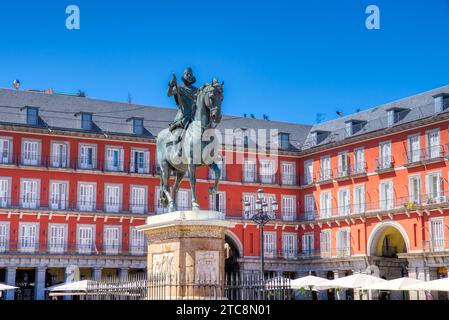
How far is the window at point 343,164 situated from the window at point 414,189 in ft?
19.5

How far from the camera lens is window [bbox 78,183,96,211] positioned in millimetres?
50219

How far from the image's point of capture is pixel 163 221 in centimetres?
1441

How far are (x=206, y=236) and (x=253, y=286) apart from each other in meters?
1.74

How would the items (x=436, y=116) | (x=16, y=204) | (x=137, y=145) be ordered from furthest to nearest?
(x=137, y=145), (x=16, y=204), (x=436, y=116)

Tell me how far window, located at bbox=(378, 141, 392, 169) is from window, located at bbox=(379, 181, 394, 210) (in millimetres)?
1110

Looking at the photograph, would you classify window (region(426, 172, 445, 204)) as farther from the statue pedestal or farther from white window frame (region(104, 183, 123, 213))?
the statue pedestal

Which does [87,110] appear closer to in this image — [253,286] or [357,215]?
[357,215]

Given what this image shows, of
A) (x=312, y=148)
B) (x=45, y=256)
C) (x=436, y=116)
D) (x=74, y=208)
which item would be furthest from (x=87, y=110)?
(x=436, y=116)

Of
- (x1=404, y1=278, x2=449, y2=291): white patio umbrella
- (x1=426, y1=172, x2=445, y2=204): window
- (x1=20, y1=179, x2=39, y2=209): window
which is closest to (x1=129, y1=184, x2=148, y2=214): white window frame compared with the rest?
(x1=20, y1=179, x2=39, y2=209): window

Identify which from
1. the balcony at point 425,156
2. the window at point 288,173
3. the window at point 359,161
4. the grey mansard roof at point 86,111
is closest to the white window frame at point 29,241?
the grey mansard roof at point 86,111

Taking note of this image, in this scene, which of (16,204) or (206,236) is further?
(16,204)

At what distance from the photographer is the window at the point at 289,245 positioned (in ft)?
184

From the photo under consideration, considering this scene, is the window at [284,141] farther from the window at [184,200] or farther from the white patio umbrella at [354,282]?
the white patio umbrella at [354,282]
